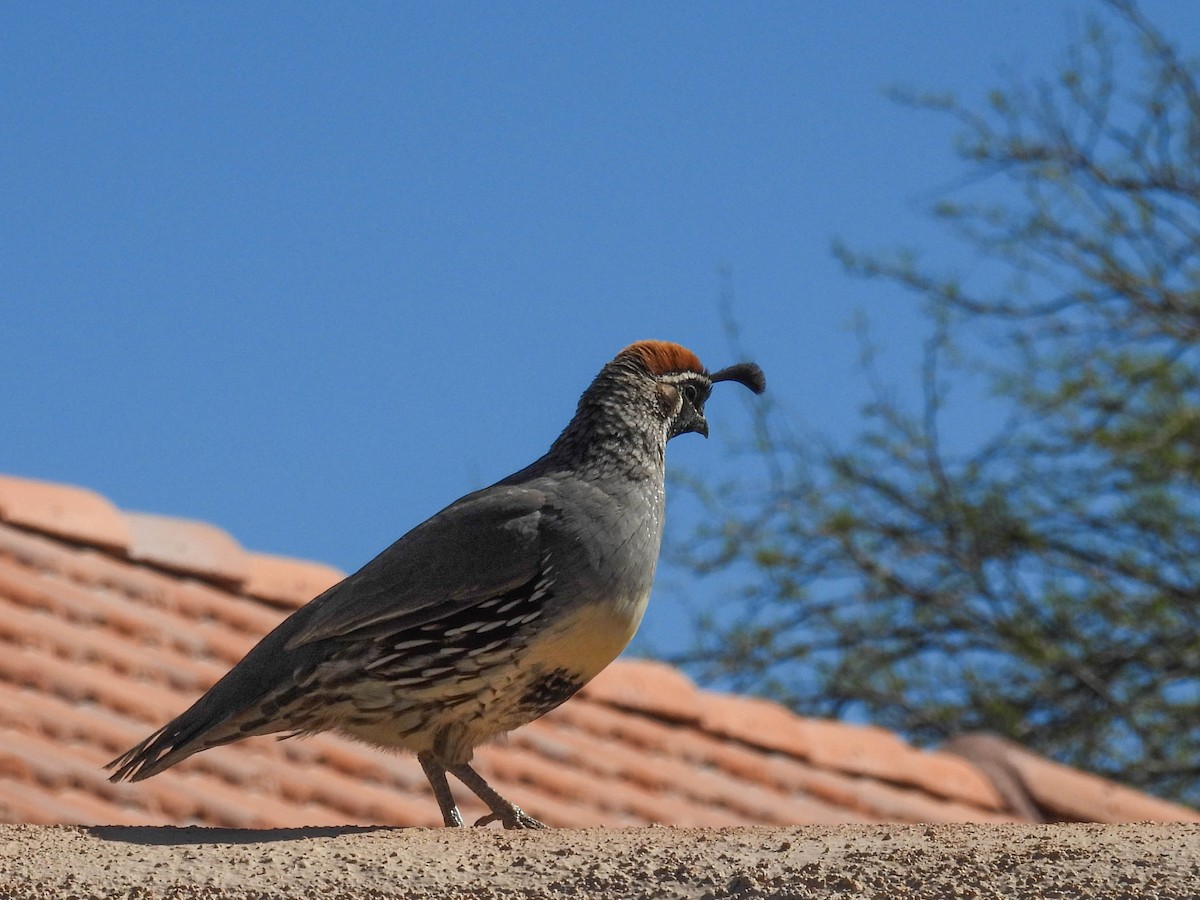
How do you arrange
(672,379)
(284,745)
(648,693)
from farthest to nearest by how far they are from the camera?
(648,693) < (284,745) < (672,379)

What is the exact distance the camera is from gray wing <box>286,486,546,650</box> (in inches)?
153

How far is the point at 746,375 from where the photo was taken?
4.82m

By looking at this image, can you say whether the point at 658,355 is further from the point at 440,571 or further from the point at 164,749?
the point at 164,749

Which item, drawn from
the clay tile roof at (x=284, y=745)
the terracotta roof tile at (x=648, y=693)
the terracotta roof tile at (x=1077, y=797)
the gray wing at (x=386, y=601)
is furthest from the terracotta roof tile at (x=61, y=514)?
the terracotta roof tile at (x=1077, y=797)

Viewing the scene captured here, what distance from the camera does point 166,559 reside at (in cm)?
648

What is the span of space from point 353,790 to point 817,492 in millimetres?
5870

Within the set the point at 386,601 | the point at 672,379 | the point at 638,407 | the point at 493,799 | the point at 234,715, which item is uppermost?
the point at 672,379

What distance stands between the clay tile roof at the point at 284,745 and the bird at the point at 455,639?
44.5 inches

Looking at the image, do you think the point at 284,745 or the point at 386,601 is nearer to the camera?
the point at 386,601

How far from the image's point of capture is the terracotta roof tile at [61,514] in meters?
6.31

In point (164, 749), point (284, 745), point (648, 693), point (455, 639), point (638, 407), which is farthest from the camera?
point (648, 693)

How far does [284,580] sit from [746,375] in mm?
2552

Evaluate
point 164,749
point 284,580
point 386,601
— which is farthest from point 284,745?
point 386,601

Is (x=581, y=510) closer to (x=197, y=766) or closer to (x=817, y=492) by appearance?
(x=197, y=766)
